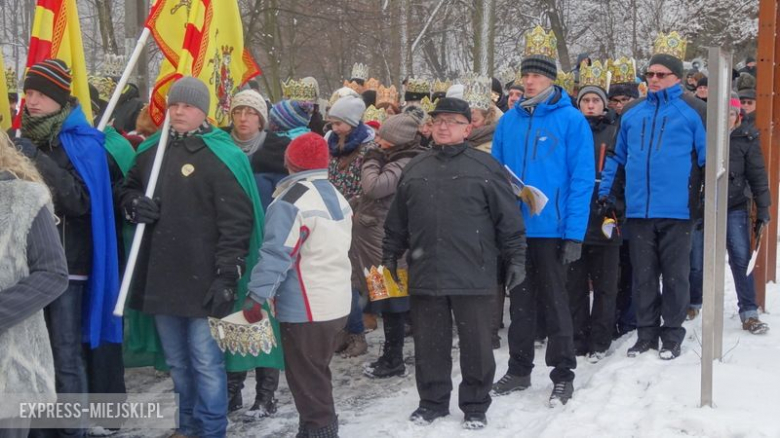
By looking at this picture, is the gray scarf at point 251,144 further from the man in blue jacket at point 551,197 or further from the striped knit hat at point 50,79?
the man in blue jacket at point 551,197

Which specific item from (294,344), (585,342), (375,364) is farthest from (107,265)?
(585,342)

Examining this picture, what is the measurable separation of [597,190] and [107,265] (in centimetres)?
400

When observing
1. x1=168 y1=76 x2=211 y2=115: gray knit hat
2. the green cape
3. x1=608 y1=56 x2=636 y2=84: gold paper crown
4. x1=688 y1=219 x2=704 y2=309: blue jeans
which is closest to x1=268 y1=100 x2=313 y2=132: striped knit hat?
the green cape

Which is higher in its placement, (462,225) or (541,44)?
(541,44)

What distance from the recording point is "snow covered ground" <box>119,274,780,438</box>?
4.98 metres

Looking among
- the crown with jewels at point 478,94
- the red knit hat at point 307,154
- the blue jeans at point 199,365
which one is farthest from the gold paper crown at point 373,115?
the blue jeans at point 199,365

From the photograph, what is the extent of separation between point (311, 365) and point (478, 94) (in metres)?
3.18

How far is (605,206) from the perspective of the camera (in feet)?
23.0

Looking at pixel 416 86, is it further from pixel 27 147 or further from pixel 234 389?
pixel 27 147

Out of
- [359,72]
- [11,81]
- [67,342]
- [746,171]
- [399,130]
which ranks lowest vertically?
[67,342]

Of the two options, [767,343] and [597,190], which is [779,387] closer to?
[767,343]

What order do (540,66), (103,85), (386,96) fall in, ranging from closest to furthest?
(540,66) < (103,85) < (386,96)

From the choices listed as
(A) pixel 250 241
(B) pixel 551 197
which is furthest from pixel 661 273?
(A) pixel 250 241

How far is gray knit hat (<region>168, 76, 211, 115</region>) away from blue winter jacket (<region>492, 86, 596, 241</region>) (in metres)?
2.21
